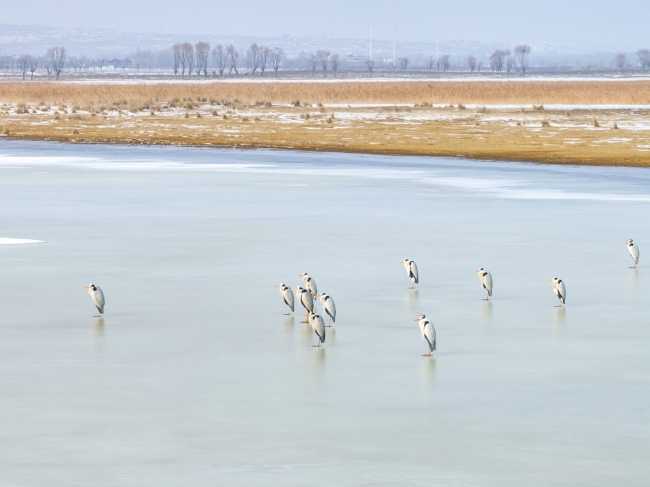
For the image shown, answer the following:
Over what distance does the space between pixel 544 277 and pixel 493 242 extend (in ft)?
8.53

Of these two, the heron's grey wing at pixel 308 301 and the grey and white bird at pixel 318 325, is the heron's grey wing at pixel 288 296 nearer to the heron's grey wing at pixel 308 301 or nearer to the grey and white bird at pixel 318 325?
the heron's grey wing at pixel 308 301

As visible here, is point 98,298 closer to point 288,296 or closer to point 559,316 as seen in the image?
point 288,296

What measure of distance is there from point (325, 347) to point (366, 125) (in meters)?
33.5

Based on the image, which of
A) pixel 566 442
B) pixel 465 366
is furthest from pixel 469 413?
pixel 465 366

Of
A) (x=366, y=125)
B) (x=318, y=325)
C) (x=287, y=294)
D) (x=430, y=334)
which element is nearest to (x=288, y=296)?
(x=287, y=294)

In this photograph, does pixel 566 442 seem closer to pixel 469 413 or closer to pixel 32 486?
pixel 469 413

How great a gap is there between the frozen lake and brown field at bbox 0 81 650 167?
1270 cm

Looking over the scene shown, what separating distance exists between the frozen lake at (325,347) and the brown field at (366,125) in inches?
500

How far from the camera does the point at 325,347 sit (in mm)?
9266

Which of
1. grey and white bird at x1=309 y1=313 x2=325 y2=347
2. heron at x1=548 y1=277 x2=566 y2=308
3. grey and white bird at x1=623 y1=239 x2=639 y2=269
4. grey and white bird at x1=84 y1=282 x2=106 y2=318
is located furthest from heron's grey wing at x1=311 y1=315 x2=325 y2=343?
grey and white bird at x1=623 y1=239 x2=639 y2=269

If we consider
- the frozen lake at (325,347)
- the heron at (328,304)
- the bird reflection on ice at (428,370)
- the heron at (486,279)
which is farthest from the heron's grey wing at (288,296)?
the bird reflection on ice at (428,370)

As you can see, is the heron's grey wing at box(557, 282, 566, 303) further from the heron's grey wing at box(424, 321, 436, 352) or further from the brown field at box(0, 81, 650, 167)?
the brown field at box(0, 81, 650, 167)

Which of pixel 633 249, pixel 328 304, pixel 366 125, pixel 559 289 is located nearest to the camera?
pixel 328 304

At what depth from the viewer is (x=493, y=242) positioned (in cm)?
1502
